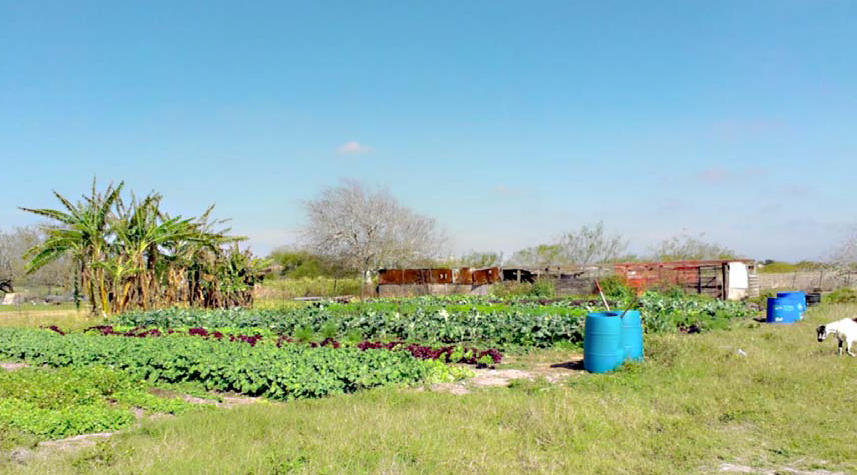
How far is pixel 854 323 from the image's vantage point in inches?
439

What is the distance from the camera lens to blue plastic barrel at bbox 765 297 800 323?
17234 millimetres

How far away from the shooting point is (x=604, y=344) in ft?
33.2

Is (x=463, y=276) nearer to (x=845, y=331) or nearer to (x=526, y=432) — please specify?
(x=845, y=331)

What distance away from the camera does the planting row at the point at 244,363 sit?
834 cm

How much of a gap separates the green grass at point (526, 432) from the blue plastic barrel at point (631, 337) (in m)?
1.11

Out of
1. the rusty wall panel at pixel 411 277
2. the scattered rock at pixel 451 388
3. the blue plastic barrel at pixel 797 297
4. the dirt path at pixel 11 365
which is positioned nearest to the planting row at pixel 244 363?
the dirt path at pixel 11 365

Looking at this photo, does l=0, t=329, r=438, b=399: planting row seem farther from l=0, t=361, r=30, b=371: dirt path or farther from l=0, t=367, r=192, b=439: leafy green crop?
l=0, t=367, r=192, b=439: leafy green crop

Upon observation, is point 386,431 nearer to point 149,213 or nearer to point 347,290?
point 149,213

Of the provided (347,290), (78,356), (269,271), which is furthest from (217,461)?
(347,290)

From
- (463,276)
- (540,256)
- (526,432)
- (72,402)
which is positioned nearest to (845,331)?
(526,432)

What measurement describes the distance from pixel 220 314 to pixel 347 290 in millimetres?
18609

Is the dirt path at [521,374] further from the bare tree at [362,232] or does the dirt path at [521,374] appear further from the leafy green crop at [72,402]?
the bare tree at [362,232]

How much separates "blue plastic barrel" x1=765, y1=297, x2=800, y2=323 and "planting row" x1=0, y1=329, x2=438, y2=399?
38.1 ft

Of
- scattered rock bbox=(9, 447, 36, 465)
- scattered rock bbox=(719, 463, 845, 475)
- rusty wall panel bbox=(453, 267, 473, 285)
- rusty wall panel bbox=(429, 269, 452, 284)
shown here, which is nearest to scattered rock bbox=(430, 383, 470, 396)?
scattered rock bbox=(719, 463, 845, 475)
